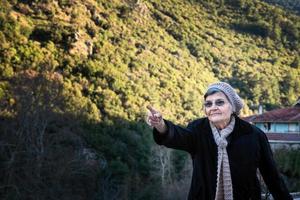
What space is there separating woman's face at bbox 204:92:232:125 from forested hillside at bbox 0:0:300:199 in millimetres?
13682

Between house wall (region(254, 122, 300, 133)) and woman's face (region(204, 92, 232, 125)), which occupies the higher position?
house wall (region(254, 122, 300, 133))

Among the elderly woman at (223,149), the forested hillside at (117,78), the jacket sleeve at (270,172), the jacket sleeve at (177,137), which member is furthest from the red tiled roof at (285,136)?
the jacket sleeve at (177,137)

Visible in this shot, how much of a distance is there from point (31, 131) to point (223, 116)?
1598 cm

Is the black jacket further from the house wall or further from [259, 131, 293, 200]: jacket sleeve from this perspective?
the house wall

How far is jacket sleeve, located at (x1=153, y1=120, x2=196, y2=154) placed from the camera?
2336 mm

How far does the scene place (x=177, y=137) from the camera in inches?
93.0

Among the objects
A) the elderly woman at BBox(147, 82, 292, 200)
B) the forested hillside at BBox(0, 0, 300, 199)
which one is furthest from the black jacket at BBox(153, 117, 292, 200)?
the forested hillside at BBox(0, 0, 300, 199)

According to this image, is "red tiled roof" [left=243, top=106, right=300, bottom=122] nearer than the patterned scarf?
No

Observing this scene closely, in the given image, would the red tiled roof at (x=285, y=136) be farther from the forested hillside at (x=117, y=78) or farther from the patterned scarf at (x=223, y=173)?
the patterned scarf at (x=223, y=173)

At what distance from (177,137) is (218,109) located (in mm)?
275

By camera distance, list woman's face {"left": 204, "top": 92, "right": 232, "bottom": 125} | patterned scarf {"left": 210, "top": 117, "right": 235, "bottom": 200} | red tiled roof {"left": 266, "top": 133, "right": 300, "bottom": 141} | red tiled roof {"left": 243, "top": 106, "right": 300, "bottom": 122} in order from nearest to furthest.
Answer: patterned scarf {"left": 210, "top": 117, "right": 235, "bottom": 200}
woman's face {"left": 204, "top": 92, "right": 232, "bottom": 125}
red tiled roof {"left": 266, "top": 133, "right": 300, "bottom": 141}
red tiled roof {"left": 243, "top": 106, "right": 300, "bottom": 122}

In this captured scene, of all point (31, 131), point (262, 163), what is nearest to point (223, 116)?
point (262, 163)

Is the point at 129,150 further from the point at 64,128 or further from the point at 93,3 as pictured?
the point at 93,3

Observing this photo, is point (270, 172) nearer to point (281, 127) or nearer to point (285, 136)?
point (285, 136)
